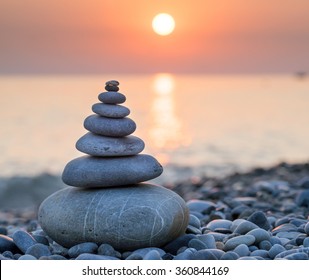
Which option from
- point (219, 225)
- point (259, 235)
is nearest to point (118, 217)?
point (259, 235)

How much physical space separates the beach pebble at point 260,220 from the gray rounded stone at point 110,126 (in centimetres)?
164

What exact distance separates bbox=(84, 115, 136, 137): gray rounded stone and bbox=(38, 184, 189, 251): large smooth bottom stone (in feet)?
1.77

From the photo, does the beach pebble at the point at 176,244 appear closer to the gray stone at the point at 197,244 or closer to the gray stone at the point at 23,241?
the gray stone at the point at 197,244

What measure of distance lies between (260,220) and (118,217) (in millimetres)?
1700

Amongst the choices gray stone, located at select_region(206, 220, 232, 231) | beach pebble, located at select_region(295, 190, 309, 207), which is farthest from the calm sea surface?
gray stone, located at select_region(206, 220, 232, 231)

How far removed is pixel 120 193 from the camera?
Result: 5.77 meters

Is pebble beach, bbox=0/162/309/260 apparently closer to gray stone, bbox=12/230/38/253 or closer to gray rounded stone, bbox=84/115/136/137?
gray stone, bbox=12/230/38/253

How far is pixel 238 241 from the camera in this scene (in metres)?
5.60

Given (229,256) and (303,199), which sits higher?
(229,256)

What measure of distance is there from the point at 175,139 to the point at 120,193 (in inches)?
736

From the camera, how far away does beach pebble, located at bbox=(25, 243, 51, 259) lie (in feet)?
18.1

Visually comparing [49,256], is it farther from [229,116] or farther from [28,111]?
[28,111]

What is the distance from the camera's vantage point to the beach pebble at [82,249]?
5527mm

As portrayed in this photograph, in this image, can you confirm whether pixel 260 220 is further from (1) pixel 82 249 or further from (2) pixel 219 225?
(1) pixel 82 249
